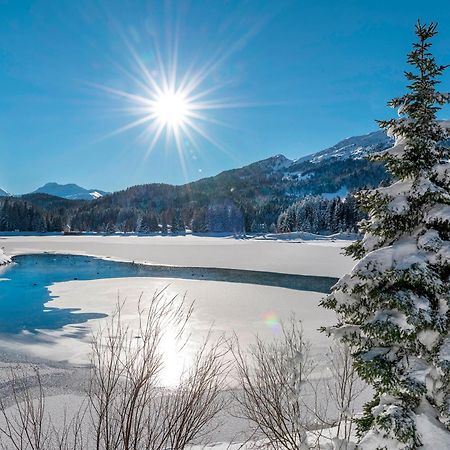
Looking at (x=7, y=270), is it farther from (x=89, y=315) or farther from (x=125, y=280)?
(x=89, y=315)

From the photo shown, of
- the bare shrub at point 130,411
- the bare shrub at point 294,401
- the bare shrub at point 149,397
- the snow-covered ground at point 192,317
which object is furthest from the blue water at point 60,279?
the bare shrub at point 294,401

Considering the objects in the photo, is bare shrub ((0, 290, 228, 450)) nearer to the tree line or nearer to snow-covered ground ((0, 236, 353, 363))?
snow-covered ground ((0, 236, 353, 363))

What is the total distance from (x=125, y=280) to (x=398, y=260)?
91.5 ft

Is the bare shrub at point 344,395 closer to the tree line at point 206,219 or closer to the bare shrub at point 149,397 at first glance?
the bare shrub at point 149,397

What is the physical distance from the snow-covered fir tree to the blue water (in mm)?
15268

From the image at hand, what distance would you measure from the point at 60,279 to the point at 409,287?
30981mm

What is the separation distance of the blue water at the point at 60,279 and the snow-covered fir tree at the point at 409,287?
15.3m

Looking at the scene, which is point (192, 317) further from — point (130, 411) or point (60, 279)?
point (60, 279)

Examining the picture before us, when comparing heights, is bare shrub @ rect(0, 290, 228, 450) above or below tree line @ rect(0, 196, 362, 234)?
below

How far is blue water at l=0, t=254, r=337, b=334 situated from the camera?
1794 cm

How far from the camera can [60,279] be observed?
3109cm

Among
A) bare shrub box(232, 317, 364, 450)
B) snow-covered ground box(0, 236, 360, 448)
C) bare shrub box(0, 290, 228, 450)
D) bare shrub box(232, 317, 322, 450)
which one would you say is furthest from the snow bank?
bare shrub box(232, 317, 322, 450)

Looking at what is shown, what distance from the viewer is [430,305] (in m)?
4.48

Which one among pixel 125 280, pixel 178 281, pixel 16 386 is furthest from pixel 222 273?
pixel 16 386
